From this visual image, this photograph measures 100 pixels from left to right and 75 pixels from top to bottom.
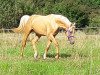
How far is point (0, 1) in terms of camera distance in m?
38.8

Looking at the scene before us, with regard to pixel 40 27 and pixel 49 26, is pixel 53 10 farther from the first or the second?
pixel 49 26

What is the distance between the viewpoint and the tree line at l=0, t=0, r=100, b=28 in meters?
38.2

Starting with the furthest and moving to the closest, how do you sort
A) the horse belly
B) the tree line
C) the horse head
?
the tree line, the horse belly, the horse head

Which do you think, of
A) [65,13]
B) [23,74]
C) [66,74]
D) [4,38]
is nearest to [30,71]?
[23,74]

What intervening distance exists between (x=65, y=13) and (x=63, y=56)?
89.6 ft

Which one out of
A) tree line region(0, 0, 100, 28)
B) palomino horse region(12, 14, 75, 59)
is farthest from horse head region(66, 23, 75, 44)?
tree line region(0, 0, 100, 28)

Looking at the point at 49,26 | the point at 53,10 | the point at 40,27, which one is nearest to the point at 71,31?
the point at 49,26

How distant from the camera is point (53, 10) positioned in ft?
138

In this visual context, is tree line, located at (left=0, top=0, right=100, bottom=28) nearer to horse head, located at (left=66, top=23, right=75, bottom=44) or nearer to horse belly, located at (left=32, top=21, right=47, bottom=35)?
horse belly, located at (left=32, top=21, right=47, bottom=35)

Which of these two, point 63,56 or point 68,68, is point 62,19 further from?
point 68,68

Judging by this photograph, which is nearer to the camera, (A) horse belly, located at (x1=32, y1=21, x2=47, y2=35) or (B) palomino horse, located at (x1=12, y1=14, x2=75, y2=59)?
(B) palomino horse, located at (x1=12, y1=14, x2=75, y2=59)

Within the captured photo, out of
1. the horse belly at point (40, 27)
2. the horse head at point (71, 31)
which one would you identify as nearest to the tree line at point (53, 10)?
the horse belly at point (40, 27)

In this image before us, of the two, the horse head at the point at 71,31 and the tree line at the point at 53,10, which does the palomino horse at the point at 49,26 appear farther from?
the tree line at the point at 53,10

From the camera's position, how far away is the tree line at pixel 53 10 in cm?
3822
